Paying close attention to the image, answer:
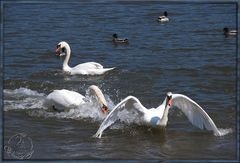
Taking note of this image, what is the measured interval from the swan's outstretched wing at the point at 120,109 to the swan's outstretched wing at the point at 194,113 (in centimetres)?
49

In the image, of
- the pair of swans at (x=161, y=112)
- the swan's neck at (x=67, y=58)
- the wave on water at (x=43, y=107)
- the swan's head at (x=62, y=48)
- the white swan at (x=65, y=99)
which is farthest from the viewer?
the swan's head at (x=62, y=48)

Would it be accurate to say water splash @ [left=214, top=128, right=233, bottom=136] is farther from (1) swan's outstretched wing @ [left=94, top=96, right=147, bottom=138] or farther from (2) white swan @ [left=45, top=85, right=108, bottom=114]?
(2) white swan @ [left=45, top=85, right=108, bottom=114]

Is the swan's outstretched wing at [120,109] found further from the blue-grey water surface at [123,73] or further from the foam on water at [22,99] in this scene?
the foam on water at [22,99]

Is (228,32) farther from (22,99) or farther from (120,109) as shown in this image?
(120,109)

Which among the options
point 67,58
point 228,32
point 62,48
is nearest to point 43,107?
point 67,58

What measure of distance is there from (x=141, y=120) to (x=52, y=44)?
628 centimetres

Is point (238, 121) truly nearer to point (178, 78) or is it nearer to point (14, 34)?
point (178, 78)

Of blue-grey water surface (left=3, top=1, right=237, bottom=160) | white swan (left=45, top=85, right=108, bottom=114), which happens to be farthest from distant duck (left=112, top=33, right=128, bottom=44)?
white swan (left=45, top=85, right=108, bottom=114)

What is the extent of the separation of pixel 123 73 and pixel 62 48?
2.35 meters

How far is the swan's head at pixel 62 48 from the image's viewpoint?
14.0 meters

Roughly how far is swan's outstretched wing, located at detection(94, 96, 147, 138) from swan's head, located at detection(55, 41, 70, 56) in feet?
17.5

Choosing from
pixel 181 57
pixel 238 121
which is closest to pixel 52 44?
pixel 181 57

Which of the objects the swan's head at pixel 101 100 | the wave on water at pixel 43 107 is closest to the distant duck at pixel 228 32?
the wave on water at pixel 43 107

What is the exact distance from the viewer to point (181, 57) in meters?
13.1
